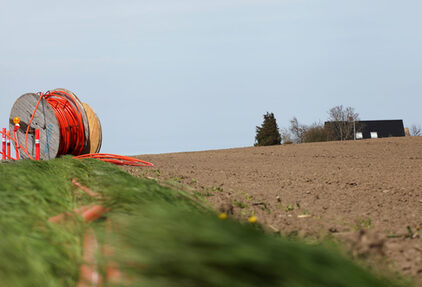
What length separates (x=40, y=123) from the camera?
1295 centimetres

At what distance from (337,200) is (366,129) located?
4160 cm

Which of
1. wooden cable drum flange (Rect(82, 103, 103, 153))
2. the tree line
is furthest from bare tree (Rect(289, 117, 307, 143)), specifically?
wooden cable drum flange (Rect(82, 103, 103, 153))

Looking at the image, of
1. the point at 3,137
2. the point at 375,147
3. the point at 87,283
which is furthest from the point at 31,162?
the point at 375,147

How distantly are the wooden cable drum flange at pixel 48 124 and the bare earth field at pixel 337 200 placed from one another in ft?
16.8

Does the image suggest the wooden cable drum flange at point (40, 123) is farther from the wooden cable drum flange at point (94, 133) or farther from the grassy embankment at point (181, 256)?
the grassy embankment at point (181, 256)

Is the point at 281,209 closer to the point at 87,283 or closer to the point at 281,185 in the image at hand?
the point at 281,185

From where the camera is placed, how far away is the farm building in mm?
39531

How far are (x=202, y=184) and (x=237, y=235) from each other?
492 centimetres

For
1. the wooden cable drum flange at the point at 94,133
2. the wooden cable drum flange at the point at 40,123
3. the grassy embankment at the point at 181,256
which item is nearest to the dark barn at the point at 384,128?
the wooden cable drum flange at the point at 94,133

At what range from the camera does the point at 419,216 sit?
17.7ft

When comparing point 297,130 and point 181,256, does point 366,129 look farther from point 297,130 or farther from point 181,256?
point 181,256

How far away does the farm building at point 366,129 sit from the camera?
39531mm

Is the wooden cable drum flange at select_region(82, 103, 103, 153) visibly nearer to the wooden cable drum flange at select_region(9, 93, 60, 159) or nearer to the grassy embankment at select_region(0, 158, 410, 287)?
the wooden cable drum flange at select_region(9, 93, 60, 159)

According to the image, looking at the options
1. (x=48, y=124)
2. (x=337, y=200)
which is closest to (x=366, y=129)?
(x=48, y=124)
